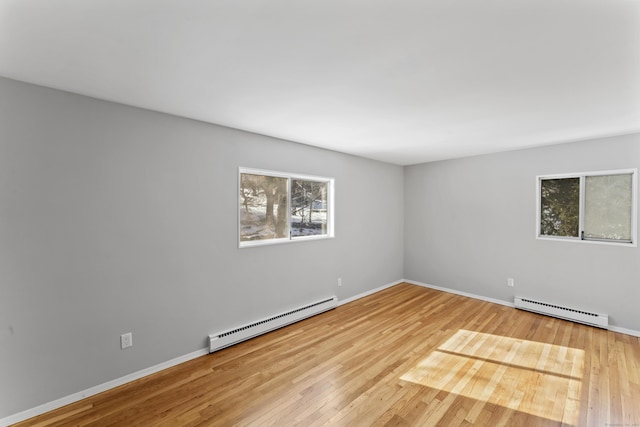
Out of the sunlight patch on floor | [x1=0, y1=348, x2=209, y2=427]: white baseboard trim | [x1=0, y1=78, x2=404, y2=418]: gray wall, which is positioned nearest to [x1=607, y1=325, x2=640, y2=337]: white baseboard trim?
the sunlight patch on floor

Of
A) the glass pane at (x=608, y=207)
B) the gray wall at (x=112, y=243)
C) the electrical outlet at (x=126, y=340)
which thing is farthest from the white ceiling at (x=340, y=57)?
the electrical outlet at (x=126, y=340)

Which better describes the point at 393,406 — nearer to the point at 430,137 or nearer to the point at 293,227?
the point at 293,227

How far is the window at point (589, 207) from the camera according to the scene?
3.29 m

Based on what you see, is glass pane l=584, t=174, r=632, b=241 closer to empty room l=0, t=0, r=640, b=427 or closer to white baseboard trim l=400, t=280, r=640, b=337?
empty room l=0, t=0, r=640, b=427

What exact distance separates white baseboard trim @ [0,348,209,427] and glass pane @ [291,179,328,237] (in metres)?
1.85

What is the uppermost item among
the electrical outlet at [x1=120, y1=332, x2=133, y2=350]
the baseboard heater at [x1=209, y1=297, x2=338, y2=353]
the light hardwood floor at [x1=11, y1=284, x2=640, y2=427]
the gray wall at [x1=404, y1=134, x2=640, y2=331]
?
the gray wall at [x1=404, y1=134, x2=640, y2=331]

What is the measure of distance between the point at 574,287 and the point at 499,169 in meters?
1.91

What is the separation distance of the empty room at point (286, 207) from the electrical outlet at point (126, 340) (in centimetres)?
2

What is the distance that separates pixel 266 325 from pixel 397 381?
161 centimetres

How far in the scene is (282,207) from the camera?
11.9 ft

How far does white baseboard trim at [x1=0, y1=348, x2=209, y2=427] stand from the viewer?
1.89 meters

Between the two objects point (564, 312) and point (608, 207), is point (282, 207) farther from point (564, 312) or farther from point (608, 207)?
point (608, 207)

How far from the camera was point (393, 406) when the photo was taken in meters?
2.05

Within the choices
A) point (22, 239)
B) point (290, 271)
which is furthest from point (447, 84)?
point (22, 239)
